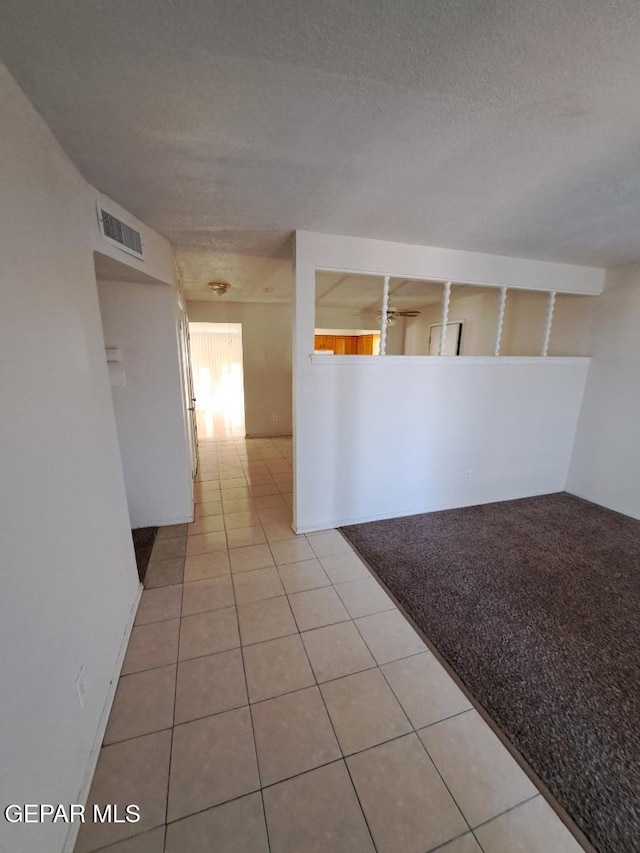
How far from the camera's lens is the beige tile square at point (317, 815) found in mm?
1112

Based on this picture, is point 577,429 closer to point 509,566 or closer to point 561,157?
point 509,566

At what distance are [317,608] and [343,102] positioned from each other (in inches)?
101

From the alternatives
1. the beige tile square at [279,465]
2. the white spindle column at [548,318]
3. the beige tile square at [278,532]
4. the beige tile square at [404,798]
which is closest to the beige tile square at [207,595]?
the beige tile square at [278,532]

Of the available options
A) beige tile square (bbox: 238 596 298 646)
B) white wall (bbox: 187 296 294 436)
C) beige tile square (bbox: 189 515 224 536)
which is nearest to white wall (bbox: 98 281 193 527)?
beige tile square (bbox: 189 515 224 536)

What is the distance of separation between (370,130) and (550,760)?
8.82 feet

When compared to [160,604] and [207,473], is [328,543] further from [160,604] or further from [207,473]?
[207,473]

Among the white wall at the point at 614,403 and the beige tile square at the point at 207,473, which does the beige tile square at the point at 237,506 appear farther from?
the white wall at the point at 614,403

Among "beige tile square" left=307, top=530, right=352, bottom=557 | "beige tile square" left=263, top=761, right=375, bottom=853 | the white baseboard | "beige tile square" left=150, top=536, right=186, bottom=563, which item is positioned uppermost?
the white baseboard

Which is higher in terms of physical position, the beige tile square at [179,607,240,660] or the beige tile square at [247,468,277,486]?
the beige tile square at [179,607,240,660]

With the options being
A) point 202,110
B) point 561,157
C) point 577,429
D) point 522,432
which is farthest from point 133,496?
point 577,429

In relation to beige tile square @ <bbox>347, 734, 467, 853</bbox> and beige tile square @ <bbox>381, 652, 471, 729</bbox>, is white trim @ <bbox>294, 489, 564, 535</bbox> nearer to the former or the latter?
beige tile square @ <bbox>381, 652, 471, 729</bbox>

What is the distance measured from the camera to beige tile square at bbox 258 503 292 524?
3.32m

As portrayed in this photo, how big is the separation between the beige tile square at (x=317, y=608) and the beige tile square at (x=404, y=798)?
0.72 meters

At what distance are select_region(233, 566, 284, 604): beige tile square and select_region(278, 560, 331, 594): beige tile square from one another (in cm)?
6
